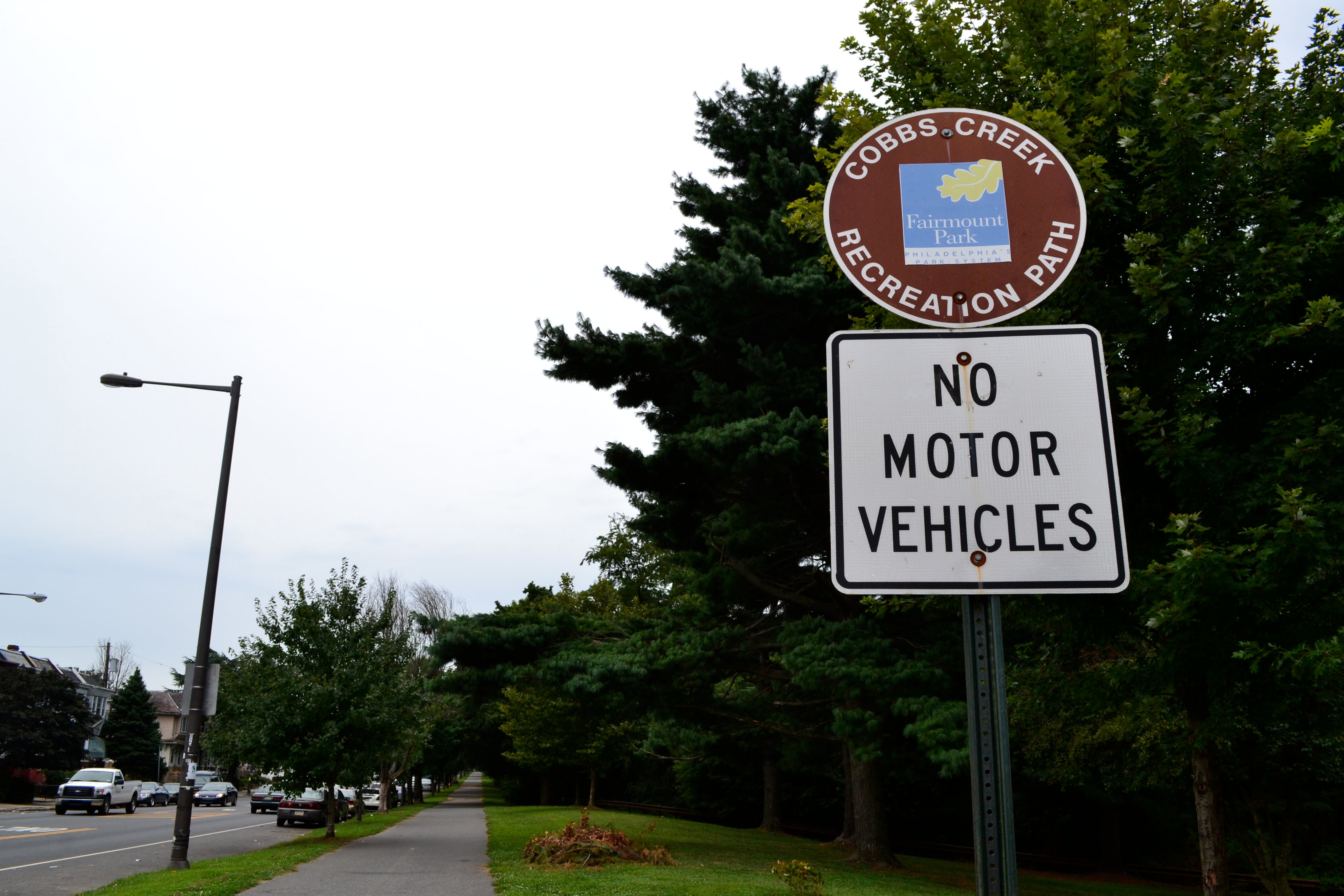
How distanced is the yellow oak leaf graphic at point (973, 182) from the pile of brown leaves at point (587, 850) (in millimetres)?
16340

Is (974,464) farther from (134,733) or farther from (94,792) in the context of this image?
(134,733)

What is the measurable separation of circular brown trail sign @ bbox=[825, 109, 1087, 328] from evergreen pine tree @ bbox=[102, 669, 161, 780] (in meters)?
80.5

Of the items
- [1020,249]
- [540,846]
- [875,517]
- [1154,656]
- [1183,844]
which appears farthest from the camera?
[1183,844]

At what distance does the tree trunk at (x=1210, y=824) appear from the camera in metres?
9.23

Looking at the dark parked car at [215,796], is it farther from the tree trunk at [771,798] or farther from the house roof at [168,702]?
the house roof at [168,702]

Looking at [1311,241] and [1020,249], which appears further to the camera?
[1311,241]

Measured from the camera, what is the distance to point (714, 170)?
23.3 m

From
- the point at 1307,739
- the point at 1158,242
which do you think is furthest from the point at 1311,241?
the point at 1307,739

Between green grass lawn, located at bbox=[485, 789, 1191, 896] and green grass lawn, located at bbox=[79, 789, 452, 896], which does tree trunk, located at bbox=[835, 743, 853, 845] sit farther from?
green grass lawn, located at bbox=[79, 789, 452, 896]

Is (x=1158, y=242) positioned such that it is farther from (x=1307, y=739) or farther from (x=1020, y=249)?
(x=1307, y=739)

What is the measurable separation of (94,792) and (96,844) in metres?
15.5

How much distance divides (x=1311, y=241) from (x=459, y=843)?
2061 centimetres

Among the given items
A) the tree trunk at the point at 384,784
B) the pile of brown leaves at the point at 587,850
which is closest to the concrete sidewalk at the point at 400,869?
the pile of brown leaves at the point at 587,850

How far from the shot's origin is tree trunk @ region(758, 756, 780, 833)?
32844 mm
